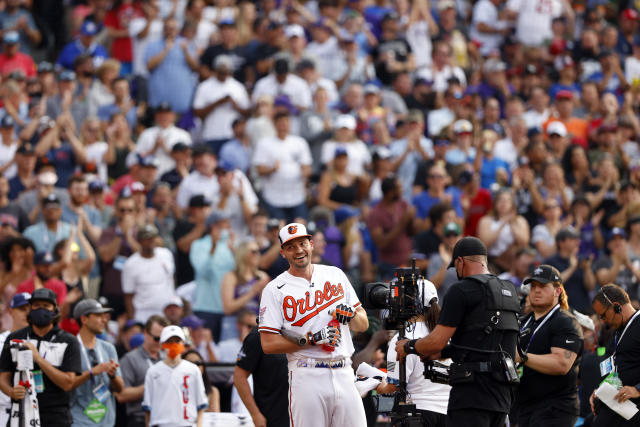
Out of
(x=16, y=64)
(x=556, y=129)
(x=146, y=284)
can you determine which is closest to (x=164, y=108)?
(x=16, y=64)

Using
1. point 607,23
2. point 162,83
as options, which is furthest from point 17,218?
point 607,23

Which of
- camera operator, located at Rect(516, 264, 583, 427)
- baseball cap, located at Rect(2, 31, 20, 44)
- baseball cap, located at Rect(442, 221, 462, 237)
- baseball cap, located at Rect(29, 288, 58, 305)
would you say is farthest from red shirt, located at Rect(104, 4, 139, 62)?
camera operator, located at Rect(516, 264, 583, 427)

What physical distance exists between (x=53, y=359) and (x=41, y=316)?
0.44 meters

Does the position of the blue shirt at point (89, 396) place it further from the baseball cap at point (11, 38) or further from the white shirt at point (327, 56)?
the white shirt at point (327, 56)

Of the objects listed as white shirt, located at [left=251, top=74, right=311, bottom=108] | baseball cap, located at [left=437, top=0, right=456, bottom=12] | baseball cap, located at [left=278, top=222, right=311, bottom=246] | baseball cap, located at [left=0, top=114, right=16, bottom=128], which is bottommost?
baseball cap, located at [left=278, top=222, right=311, bottom=246]

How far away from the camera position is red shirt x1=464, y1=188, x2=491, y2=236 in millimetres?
16922

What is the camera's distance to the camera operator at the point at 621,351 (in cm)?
1001

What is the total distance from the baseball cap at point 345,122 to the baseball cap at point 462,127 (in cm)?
172

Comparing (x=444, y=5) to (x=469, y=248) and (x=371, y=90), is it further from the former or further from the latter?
(x=469, y=248)

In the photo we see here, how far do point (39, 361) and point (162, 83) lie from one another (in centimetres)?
943

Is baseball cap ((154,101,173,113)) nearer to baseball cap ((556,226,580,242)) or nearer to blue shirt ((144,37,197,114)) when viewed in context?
blue shirt ((144,37,197,114))

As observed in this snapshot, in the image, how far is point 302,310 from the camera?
905 cm

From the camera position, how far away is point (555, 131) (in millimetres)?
18375

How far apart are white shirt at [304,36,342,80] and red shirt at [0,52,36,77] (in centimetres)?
485
